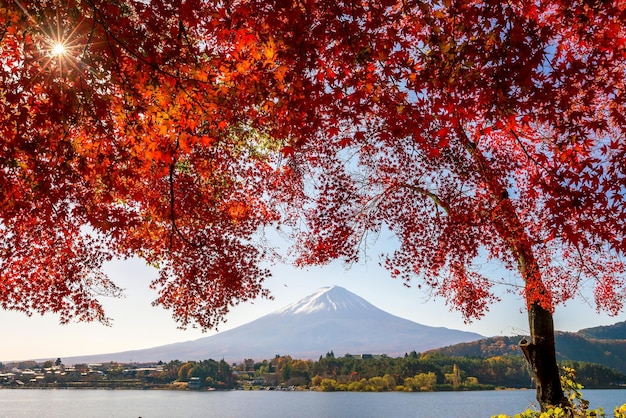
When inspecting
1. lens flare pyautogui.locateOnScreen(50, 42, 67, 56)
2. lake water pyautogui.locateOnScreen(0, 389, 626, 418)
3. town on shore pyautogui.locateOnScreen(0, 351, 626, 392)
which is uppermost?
lens flare pyautogui.locateOnScreen(50, 42, 67, 56)

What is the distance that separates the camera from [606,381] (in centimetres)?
6300

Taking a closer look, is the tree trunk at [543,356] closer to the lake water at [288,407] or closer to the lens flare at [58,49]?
the lens flare at [58,49]

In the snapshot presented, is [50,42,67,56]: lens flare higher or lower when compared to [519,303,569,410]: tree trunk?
Result: higher

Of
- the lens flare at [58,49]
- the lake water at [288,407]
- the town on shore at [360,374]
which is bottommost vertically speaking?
the lake water at [288,407]

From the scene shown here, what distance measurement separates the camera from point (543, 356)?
32.7 feet

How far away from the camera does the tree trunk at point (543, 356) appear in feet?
31.4

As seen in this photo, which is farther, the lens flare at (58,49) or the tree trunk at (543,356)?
the tree trunk at (543,356)

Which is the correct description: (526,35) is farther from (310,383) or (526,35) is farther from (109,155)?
(310,383)

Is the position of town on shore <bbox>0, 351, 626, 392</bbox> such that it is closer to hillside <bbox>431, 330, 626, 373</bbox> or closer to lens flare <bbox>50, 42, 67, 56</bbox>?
hillside <bbox>431, 330, 626, 373</bbox>

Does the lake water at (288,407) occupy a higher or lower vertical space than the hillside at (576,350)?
lower

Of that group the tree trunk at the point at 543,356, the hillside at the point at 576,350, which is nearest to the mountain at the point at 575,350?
the hillside at the point at 576,350

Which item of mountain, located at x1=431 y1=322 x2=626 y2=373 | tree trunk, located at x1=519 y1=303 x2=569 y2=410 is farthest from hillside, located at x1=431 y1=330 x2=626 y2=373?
tree trunk, located at x1=519 y1=303 x2=569 y2=410

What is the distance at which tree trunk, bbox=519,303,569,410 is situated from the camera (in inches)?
377

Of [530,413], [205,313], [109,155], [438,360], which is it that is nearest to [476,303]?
[530,413]
